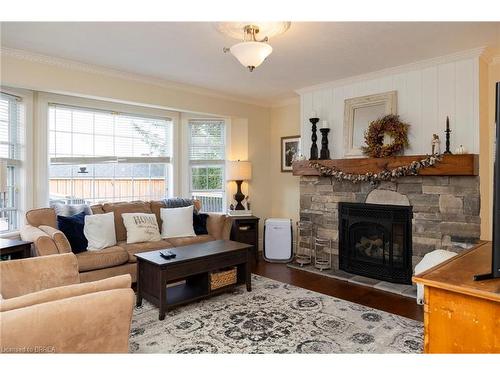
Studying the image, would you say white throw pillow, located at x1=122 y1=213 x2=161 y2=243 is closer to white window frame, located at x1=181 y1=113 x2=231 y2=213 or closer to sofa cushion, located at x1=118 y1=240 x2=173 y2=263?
sofa cushion, located at x1=118 y1=240 x2=173 y2=263

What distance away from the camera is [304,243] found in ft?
16.3

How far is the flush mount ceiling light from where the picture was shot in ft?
8.25

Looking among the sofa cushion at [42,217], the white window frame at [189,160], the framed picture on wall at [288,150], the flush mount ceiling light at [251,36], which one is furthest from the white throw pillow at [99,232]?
the framed picture on wall at [288,150]


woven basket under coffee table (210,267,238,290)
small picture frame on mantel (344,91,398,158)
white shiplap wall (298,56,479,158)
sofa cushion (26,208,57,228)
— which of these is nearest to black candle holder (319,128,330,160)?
white shiplap wall (298,56,479,158)

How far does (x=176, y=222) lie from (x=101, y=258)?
1145mm

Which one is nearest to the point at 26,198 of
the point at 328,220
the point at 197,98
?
the point at 197,98

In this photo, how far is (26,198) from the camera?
153 inches

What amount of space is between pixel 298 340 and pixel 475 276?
157cm

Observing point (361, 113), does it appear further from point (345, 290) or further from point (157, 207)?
point (157, 207)

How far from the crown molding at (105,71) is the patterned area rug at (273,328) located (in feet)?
9.04

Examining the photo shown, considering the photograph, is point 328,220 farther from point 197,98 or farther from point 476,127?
point 197,98

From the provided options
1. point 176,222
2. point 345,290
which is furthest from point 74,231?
point 345,290

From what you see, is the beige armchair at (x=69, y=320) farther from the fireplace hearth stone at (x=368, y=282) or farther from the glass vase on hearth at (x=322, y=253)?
the glass vase on hearth at (x=322, y=253)

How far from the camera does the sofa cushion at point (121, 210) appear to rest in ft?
13.5
